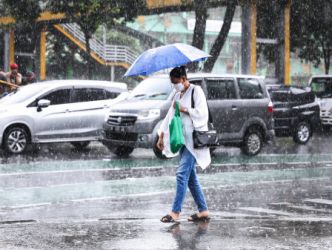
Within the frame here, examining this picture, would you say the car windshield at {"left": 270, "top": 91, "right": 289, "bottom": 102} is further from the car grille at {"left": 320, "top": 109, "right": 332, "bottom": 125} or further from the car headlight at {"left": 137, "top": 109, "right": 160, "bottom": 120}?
the car headlight at {"left": 137, "top": 109, "right": 160, "bottom": 120}

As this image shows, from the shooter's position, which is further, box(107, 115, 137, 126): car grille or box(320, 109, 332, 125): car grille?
box(320, 109, 332, 125): car grille

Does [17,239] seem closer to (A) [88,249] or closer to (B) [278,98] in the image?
(A) [88,249]

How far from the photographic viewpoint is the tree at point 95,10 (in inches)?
1095

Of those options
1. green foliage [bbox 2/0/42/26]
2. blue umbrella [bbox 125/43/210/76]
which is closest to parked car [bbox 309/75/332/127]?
green foliage [bbox 2/0/42/26]

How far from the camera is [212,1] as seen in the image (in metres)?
26.9

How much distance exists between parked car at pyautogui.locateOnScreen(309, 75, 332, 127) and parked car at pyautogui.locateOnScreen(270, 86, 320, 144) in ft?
15.5

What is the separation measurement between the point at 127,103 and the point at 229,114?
2309 mm

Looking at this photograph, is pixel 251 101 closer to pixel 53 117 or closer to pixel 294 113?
pixel 53 117

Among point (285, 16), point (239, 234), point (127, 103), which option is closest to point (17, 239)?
point (239, 234)

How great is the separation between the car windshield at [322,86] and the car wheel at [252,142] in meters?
10.6

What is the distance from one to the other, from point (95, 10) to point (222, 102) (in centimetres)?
1156

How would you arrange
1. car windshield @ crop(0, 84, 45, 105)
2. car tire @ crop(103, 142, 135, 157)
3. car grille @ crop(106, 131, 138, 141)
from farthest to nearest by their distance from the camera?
car windshield @ crop(0, 84, 45, 105), car tire @ crop(103, 142, 135, 157), car grille @ crop(106, 131, 138, 141)

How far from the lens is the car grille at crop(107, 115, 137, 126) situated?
16750mm

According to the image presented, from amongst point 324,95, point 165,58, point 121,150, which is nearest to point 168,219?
point 165,58
